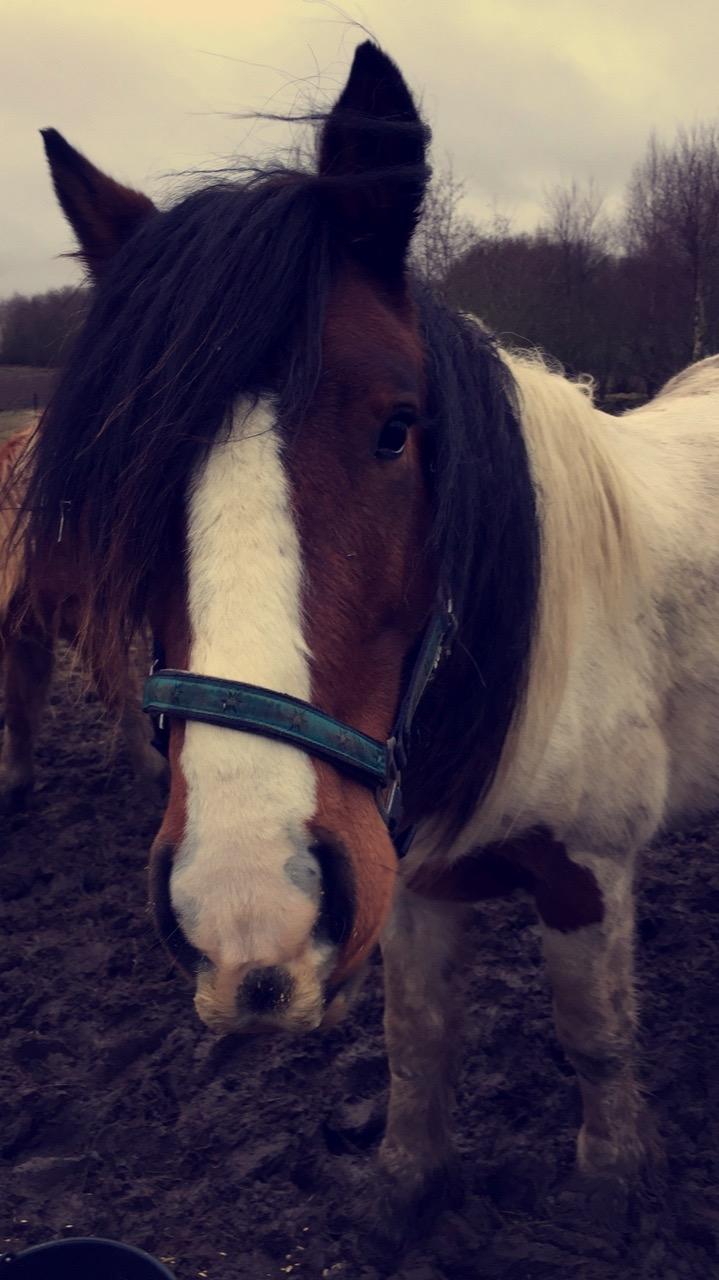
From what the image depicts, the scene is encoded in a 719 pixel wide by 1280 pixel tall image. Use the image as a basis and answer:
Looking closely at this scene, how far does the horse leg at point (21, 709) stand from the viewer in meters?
4.57

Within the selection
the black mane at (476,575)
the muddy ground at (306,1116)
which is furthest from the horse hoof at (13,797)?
the black mane at (476,575)

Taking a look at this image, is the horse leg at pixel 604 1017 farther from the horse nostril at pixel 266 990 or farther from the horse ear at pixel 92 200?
the horse ear at pixel 92 200

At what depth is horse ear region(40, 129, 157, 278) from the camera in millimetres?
1676

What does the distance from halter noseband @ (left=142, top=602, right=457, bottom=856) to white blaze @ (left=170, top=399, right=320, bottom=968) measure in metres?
0.02

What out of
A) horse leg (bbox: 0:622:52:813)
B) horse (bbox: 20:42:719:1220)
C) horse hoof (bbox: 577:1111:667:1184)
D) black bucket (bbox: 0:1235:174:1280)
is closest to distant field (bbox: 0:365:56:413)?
horse (bbox: 20:42:719:1220)

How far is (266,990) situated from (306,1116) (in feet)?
5.69

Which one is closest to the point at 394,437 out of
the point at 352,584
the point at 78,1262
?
the point at 352,584

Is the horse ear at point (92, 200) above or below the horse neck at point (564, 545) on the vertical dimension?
above

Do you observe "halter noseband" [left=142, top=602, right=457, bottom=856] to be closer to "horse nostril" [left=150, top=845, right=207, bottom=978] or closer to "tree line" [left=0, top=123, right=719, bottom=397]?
"horse nostril" [left=150, top=845, right=207, bottom=978]

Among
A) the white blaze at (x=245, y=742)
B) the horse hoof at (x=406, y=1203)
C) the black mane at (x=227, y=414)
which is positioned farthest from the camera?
the horse hoof at (x=406, y=1203)

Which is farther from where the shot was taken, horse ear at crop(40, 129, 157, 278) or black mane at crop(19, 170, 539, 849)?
horse ear at crop(40, 129, 157, 278)

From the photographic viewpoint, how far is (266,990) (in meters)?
1.13

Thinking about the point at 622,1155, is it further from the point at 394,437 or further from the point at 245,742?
the point at 394,437

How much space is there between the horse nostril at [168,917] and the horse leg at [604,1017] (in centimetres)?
114
